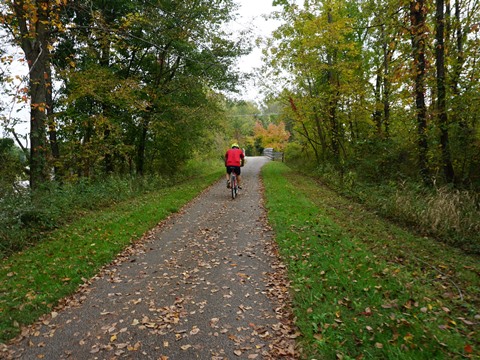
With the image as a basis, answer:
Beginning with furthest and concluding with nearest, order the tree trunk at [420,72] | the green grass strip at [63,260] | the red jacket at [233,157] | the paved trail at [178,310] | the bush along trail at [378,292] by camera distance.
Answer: the red jacket at [233,157] < the tree trunk at [420,72] < the green grass strip at [63,260] < the paved trail at [178,310] < the bush along trail at [378,292]

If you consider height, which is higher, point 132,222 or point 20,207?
point 20,207

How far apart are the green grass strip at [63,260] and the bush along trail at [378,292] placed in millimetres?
3553

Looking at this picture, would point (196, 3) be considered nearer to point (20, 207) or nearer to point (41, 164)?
point (41, 164)

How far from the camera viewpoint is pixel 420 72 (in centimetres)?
800

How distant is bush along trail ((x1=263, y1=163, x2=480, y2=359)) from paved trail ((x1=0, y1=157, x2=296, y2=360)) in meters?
0.40

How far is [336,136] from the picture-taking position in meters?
17.4

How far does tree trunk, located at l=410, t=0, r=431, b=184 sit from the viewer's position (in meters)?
7.74

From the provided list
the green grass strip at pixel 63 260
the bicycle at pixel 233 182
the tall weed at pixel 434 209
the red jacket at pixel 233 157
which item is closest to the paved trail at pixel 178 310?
the green grass strip at pixel 63 260

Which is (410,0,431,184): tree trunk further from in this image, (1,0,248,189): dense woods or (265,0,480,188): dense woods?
(1,0,248,189): dense woods

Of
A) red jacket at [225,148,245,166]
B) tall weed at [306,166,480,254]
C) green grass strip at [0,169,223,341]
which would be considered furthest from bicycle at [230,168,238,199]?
tall weed at [306,166,480,254]

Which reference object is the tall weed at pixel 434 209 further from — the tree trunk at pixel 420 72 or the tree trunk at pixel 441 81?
the tree trunk at pixel 441 81

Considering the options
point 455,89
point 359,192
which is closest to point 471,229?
point 455,89

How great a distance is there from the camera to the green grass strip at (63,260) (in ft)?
14.3

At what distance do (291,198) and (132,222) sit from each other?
5.73 meters
